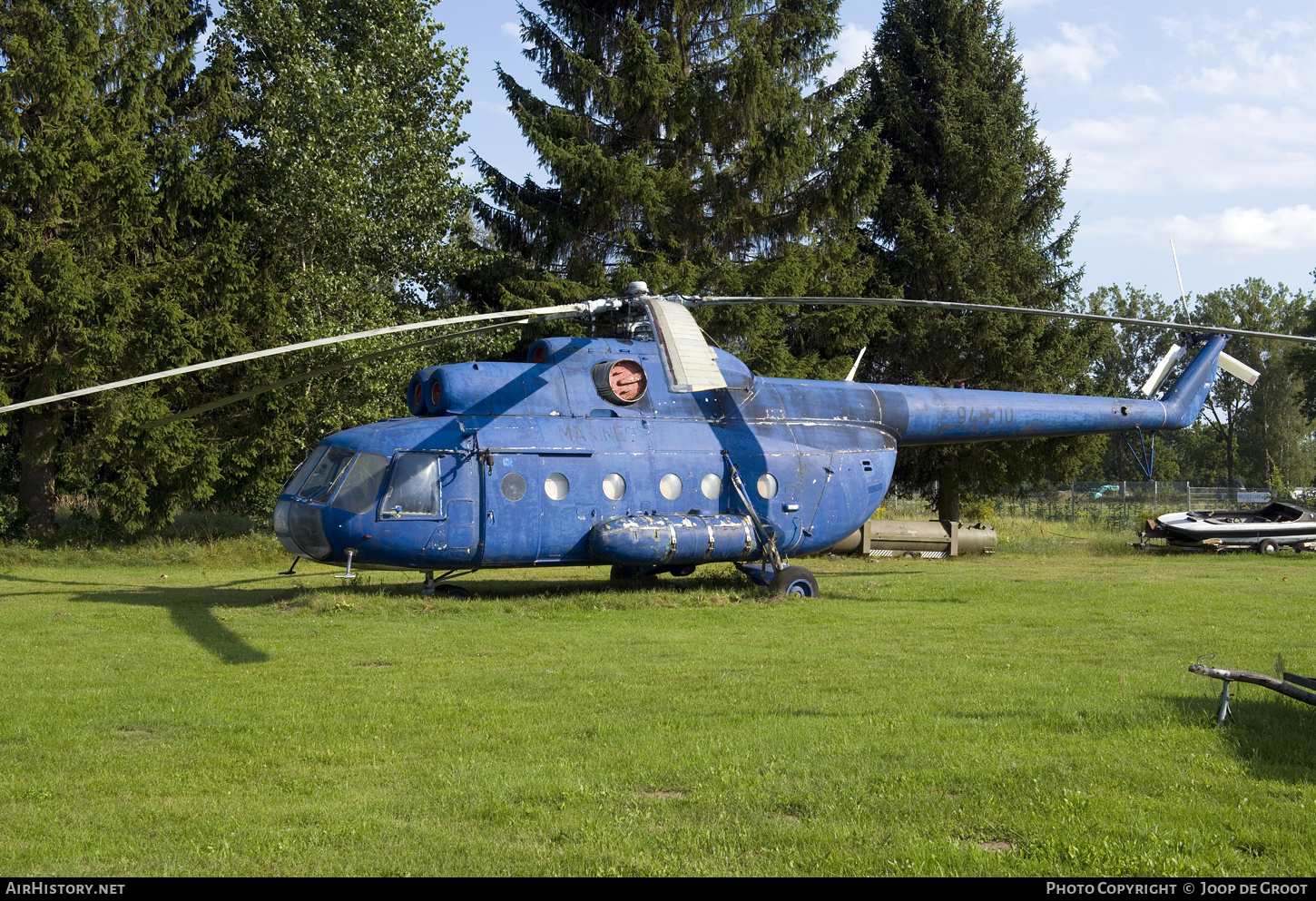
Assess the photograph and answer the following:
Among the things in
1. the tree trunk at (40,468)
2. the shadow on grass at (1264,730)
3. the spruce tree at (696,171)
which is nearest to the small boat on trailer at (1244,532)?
the spruce tree at (696,171)

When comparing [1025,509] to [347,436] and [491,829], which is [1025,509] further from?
[491,829]

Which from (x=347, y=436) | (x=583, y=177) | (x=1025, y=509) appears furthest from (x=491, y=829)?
(x=1025, y=509)

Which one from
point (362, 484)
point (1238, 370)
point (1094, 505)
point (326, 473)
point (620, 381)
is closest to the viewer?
point (362, 484)

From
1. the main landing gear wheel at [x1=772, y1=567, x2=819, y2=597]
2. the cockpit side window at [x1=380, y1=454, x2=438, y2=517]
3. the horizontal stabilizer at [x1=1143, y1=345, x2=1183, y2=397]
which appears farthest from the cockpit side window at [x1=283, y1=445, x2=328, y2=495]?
the horizontal stabilizer at [x1=1143, y1=345, x2=1183, y2=397]

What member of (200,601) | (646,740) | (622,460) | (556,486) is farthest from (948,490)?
(646,740)

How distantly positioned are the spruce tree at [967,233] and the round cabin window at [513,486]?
61.5ft

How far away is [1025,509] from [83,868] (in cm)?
4811

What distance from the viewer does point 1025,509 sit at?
48750 mm

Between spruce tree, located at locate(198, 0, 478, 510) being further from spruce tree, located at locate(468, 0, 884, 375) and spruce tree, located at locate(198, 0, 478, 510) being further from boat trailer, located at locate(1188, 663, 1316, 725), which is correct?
boat trailer, located at locate(1188, 663, 1316, 725)

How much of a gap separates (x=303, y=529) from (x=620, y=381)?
497cm

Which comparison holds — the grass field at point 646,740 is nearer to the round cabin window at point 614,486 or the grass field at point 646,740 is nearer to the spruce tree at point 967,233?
the round cabin window at point 614,486

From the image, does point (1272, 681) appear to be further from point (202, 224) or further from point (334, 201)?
point (202, 224)

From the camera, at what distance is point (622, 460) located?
1546cm

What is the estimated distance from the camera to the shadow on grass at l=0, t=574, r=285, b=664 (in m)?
11.4
